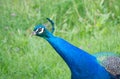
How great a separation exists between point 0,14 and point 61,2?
0.73 m

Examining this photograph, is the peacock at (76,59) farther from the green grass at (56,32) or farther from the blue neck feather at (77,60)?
the green grass at (56,32)

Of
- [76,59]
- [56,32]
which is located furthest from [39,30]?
[56,32]

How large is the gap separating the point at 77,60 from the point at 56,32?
1.88 m

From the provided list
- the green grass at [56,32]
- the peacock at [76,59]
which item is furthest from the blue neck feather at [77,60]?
the green grass at [56,32]

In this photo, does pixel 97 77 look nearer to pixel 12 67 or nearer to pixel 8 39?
pixel 12 67

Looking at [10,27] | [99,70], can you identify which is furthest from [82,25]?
[99,70]

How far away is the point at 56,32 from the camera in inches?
203

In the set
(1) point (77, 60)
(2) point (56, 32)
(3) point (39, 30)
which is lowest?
(2) point (56, 32)

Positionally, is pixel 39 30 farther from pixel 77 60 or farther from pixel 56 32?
pixel 56 32

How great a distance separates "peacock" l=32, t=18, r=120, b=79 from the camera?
10.6ft

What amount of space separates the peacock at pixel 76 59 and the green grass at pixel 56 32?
856mm

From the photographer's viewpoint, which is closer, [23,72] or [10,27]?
[23,72]

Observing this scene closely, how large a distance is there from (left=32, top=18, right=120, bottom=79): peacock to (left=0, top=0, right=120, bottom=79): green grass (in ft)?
2.81

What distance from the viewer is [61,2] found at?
5.43 metres
